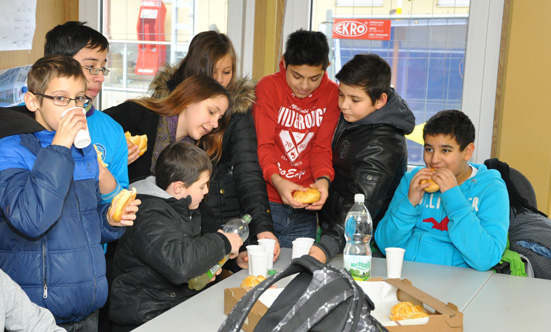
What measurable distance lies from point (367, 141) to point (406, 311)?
1.04 m

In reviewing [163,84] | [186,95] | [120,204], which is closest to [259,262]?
[120,204]

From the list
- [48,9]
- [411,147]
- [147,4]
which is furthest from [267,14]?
[48,9]

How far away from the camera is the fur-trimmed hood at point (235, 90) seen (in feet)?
8.95

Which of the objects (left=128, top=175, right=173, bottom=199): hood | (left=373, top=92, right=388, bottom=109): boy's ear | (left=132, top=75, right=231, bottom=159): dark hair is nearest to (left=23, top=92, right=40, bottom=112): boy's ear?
(left=128, top=175, right=173, bottom=199): hood

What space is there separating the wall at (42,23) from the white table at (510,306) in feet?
10.9

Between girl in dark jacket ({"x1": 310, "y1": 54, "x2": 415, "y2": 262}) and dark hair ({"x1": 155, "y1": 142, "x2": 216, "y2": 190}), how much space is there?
64 centimetres

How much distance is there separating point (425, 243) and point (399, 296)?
0.79 meters

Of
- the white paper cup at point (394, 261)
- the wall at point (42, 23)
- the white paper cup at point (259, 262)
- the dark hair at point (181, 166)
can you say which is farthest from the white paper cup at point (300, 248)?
the wall at point (42, 23)

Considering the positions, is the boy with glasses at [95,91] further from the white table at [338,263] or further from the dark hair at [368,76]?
the dark hair at [368,76]

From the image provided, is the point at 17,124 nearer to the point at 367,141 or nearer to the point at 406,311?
the point at 406,311

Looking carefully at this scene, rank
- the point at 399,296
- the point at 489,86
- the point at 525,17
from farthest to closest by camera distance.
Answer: the point at 489,86
the point at 525,17
the point at 399,296

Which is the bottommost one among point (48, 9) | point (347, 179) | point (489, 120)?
point (347, 179)

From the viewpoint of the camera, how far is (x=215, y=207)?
8.95ft

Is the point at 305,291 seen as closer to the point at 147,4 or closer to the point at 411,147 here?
the point at 411,147
